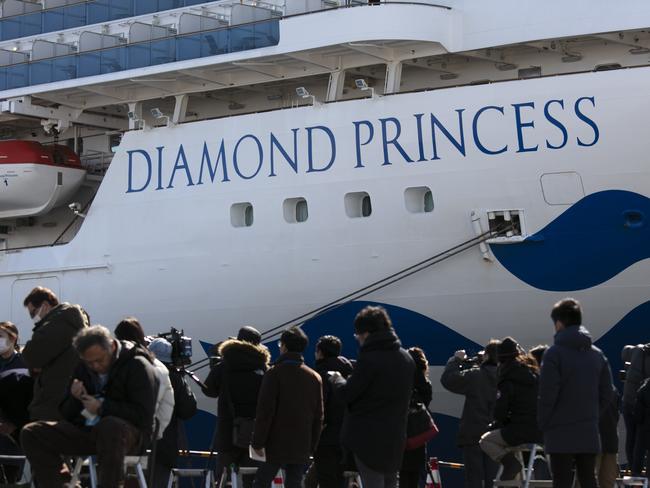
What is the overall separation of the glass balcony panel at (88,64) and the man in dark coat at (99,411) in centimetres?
1114

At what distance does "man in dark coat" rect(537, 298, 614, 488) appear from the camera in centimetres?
812

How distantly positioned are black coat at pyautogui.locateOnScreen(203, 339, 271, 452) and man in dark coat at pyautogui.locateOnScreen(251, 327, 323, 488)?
907 millimetres

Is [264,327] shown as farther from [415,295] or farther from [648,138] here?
[648,138]

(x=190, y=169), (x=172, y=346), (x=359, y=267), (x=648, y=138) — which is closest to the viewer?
(x=172, y=346)

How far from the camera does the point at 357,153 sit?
51.2ft

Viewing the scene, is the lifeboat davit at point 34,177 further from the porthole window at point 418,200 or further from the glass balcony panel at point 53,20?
the porthole window at point 418,200

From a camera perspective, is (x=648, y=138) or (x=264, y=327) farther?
(x=264, y=327)

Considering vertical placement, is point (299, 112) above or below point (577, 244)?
above

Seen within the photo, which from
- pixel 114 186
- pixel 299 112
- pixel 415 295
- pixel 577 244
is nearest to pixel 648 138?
pixel 577 244

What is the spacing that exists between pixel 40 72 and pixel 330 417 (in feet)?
34.5

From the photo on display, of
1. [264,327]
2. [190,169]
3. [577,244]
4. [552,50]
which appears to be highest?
[552,50]

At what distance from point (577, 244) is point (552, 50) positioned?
2985 mm

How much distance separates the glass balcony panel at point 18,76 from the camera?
742 inches

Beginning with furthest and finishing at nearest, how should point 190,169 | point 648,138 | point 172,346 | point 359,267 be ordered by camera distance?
point 190,169
point 359,267
point 648,138
point 172,346
